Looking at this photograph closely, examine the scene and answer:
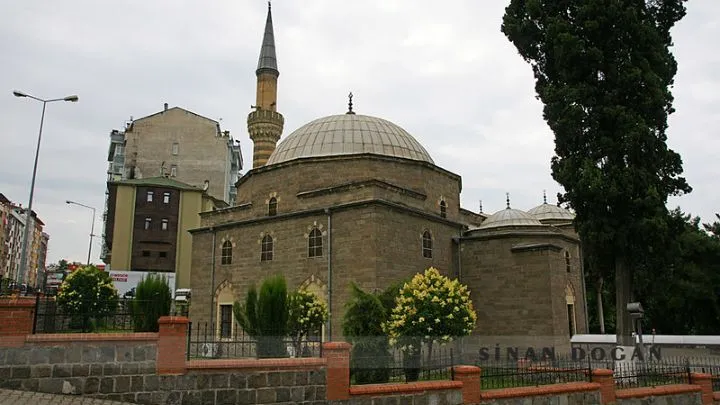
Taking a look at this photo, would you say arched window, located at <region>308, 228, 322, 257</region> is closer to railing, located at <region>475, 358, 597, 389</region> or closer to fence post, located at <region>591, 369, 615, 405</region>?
railing, located at <region>475, 358, 597, 389</region>

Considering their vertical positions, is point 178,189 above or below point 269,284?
above

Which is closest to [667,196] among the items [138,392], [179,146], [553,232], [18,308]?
[553,232]

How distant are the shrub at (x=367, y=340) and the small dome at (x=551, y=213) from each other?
48.4 ft

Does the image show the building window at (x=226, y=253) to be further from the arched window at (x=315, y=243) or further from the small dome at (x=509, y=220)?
the small dome at (x=509, y=220)

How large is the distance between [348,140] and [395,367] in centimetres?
1036

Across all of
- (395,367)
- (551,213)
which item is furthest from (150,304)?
(551,213)

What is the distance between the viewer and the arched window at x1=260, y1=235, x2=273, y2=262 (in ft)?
58.1

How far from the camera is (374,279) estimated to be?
1479 centimetres

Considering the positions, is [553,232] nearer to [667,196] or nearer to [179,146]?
[667,196]

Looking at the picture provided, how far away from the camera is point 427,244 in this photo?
670 inches

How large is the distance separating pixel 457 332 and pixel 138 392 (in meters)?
7.02

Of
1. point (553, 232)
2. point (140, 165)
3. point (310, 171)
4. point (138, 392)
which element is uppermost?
point (140, 165)

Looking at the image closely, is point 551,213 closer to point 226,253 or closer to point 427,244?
point 427,244

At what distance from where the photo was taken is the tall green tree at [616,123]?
12.9 meters
